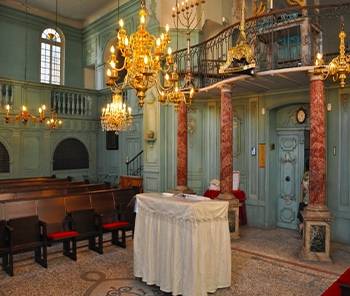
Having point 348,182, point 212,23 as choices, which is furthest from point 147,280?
point 212,23

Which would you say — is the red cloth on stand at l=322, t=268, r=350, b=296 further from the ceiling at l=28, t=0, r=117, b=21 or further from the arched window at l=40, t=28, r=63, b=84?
the arched window at l=40, t=28, r=63, b=84

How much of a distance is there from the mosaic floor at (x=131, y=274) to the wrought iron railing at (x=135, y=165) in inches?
183

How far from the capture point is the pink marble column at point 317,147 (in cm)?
602

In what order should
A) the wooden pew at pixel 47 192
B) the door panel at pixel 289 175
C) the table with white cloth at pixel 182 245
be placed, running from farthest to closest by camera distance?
the door panel at pixel 289 175 → the wooden pew at pixel 47 192 → the table with white cloth at pixel 182 245

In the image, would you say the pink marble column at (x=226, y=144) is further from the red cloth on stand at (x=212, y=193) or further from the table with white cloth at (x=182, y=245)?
the table with white cloth at (x=182, y=245)

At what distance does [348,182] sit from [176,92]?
13.9 ft

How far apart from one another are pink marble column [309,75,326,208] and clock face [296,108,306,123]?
6.24 ft

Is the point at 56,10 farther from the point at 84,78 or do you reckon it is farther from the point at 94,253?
the point at 94,253

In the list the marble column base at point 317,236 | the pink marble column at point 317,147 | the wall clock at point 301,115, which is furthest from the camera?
the wall clock at point 301,115

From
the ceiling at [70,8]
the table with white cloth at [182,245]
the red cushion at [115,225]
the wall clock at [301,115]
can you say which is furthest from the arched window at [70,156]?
the table with white cloth at [182,245]

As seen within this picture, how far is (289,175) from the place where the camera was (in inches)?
325

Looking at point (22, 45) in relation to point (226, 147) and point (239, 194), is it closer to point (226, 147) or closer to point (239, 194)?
point (226, 147)

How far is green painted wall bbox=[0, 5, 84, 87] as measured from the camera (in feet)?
39.6

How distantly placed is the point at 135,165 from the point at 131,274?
6.52 metres
